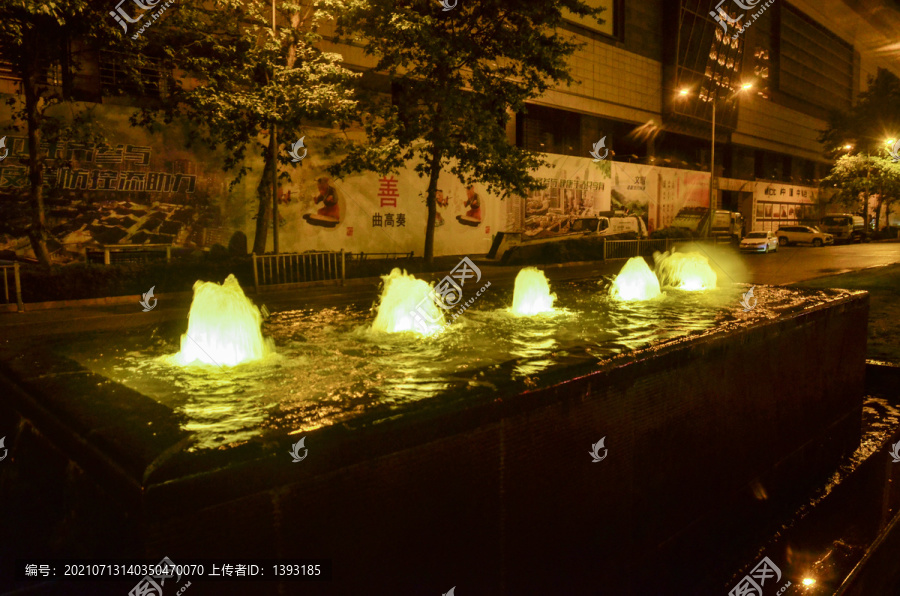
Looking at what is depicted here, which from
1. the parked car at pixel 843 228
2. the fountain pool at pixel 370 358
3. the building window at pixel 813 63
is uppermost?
the building window at pixel 813 63

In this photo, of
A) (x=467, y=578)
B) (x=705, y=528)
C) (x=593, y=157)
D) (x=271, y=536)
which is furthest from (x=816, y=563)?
(x=593, y=157)

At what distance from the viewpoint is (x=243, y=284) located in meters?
16.2

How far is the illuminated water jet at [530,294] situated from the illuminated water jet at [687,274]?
2.85 metres

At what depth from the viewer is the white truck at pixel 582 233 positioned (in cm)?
2748

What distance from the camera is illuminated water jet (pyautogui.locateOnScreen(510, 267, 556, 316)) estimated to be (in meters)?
7.40

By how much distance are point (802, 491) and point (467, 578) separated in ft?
14.3

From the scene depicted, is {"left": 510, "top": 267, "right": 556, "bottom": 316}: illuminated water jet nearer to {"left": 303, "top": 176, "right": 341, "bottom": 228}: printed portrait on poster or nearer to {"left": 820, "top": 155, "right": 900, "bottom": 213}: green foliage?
{"left": 303, "top": 176, "right": 341, "bottom": 228}: printed portrait on poster

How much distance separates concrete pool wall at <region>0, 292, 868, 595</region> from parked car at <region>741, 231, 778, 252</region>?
35.3 metres

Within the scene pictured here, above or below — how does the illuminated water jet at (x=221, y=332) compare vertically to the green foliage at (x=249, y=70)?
below

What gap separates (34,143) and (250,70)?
5.66 m

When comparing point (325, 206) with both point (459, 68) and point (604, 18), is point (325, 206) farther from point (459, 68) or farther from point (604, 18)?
point (604, 18)

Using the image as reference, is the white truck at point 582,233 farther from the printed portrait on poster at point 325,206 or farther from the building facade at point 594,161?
the printed portrait on poster at point 325,206

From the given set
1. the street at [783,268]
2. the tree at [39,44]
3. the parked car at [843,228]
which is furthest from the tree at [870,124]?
the tree at [39,44]

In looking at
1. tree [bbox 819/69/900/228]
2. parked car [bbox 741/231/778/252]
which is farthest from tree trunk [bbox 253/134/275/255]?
tree [bbox 819/69/900/228]
